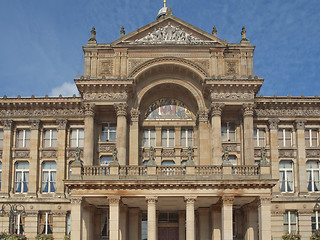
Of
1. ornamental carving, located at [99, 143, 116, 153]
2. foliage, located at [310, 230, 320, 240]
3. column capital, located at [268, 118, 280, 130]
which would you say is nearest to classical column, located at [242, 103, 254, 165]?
column capital, located at [268, 118, 280, 130]

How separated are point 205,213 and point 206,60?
1258 cm

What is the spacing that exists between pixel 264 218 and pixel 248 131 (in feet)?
29.1

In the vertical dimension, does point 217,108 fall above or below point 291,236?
above

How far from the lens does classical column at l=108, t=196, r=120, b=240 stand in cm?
3053

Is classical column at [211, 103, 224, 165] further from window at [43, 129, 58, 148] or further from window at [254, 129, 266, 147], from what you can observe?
window at [43, 129, 58, 148]

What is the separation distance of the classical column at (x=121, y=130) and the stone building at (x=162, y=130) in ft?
0.26

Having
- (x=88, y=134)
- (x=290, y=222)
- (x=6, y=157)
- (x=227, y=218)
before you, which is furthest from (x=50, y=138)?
(x=290, y=222)

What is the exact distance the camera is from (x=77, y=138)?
4103 cm

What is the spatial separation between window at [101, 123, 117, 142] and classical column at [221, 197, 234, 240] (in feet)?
42.5

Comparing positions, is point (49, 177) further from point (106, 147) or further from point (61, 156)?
point (106, 147)

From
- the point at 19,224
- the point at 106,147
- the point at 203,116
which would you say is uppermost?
the point at 203,116

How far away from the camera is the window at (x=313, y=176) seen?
40.2 metres

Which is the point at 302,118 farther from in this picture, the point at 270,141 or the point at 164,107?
the point at 164,107

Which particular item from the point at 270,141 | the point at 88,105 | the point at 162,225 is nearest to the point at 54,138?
the point at 88,105
